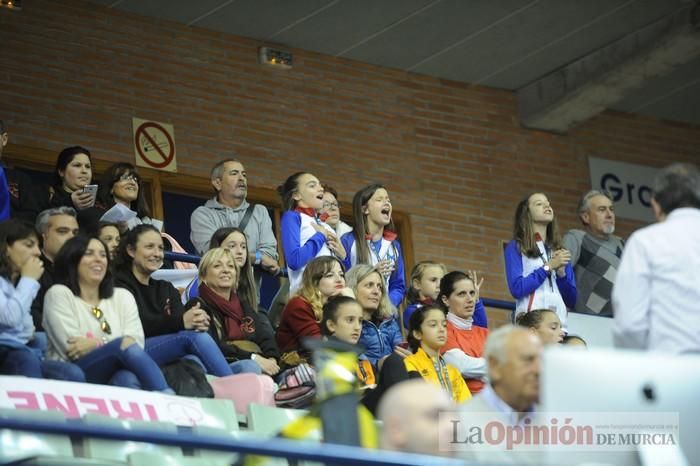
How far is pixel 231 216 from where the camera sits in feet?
31.2

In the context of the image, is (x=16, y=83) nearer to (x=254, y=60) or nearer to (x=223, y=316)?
(x=254, y=60)

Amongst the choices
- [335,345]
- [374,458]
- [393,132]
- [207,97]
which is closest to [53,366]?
[335,345]

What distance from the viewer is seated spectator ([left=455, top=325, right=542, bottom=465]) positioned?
16.1ft

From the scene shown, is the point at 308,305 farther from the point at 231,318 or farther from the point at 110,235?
the point at 110,235

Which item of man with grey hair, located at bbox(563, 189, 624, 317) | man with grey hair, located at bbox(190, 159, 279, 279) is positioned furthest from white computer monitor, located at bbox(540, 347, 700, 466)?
man with grey hair, located at bbox(563, 189, 624, 317)

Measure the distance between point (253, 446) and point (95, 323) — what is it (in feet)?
8.93

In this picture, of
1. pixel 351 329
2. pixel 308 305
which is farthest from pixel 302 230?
pixel 351 329

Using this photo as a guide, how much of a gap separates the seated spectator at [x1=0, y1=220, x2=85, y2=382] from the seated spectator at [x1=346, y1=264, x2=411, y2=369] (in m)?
2.08

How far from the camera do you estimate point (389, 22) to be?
11.9 metres

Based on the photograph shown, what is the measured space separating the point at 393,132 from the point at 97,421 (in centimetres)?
716

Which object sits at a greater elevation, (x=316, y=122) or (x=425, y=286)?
(x=316, y=122)

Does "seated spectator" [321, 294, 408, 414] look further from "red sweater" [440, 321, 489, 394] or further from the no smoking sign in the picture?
the no smoking sign

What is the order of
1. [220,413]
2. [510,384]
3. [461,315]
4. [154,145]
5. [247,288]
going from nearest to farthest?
[510,384], [220,413], [247,288], [461,315], [154,145]

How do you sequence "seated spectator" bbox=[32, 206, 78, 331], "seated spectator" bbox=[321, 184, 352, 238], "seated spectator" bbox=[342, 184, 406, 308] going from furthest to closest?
"seated spectator" bbox=[321, 184, 352, 238], "seated spectator" bbox=[342, 184, 406, 308], "seated spectator" bbox=[32, 206, 78, 331]
